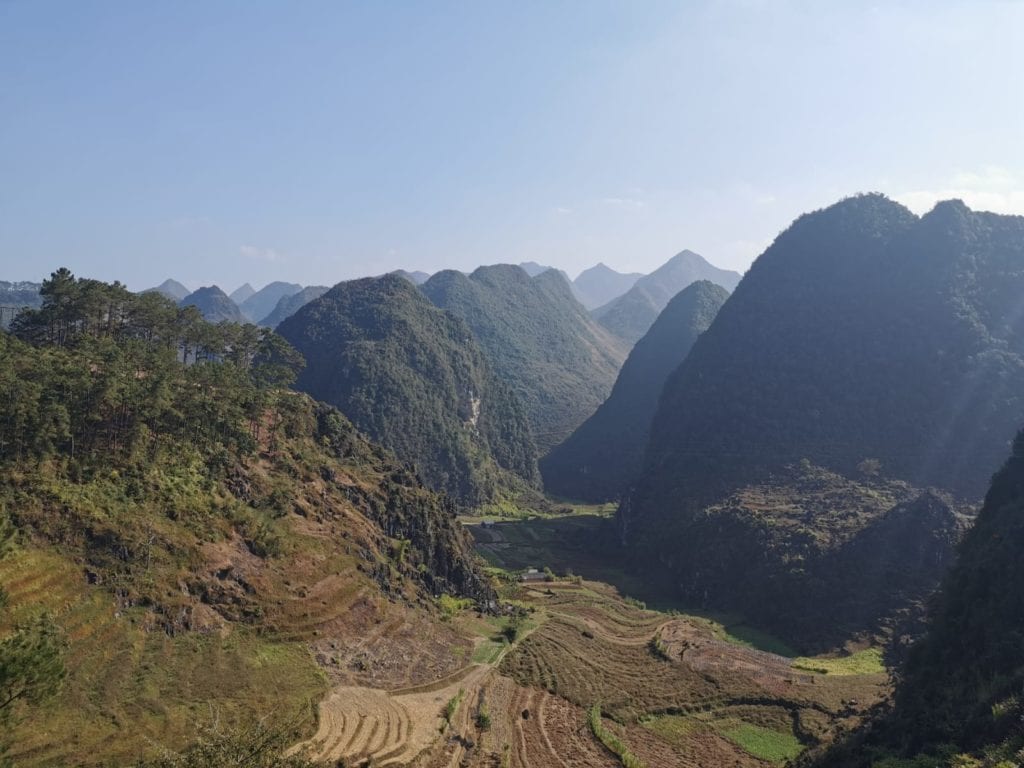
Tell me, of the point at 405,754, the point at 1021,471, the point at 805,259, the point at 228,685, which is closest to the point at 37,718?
the point at 228,685

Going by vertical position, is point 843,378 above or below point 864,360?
Result: below

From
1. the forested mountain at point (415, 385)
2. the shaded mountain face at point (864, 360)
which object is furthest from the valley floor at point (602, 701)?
the forested mountain at point (415, 385)

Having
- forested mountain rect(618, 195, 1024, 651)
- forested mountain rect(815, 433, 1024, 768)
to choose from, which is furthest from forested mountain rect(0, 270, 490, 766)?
forested mountain rect(618, 195, 1024, 651)

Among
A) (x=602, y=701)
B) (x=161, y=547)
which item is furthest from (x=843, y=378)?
(x=161, y=547)

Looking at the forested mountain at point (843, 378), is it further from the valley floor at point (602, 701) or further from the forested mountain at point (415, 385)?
the forested mountain at point (415, 385)

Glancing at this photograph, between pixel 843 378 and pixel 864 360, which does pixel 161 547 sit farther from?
pixel 864 360

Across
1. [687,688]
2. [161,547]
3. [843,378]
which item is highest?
[843,378]

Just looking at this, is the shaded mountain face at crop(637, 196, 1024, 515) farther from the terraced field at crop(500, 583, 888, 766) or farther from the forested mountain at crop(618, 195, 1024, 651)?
the terraced field at crop(500, 583, 888, 766)
